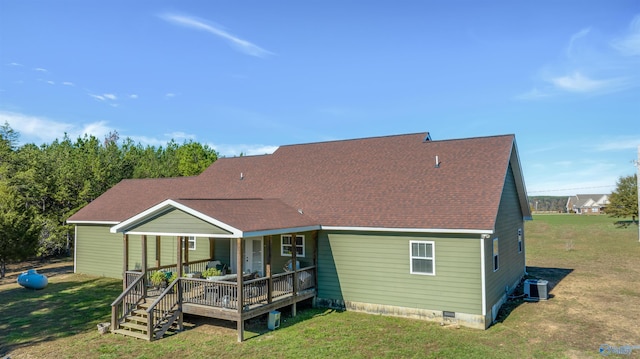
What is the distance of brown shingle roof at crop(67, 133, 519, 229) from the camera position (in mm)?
12844

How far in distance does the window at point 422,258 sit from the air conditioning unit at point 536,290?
5.13m

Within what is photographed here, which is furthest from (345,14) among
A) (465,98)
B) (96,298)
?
(96,298)

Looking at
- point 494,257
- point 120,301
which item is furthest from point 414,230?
point 120,301

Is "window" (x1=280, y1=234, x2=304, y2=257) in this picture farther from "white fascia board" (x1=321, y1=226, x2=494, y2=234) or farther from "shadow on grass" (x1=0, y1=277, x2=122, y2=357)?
"shadow on grass" (x1=0, y1=277, x2=122, y2=357)

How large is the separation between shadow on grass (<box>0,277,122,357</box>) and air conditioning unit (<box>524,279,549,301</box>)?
15.3 meters

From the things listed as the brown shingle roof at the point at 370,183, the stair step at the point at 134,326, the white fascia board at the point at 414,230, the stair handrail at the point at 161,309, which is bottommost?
the stair step at the point at 134,326

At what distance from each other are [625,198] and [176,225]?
5265cm

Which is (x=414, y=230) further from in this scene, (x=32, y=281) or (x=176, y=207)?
(x=32, y=281)

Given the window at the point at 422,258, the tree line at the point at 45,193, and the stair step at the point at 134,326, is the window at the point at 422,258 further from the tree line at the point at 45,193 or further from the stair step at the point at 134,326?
the tree line at the point at 45,193

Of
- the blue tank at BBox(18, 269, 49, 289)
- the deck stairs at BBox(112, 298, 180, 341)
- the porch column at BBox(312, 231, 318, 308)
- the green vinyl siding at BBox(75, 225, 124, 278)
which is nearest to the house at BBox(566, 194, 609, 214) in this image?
the porch column at BBox(312, 231, 318, 308)

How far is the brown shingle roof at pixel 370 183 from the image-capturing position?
42.1 ft

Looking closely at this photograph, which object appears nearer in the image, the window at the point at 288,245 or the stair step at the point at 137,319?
the stair step at the point at 137,319

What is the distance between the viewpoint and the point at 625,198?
45.4m

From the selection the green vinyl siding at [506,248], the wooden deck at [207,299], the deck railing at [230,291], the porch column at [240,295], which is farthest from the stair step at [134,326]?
the green vinyl siding at [506,248]
